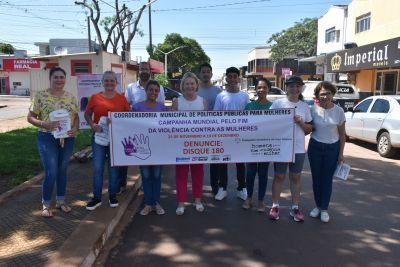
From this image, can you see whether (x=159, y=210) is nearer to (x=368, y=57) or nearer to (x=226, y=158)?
(x=226, y=158)

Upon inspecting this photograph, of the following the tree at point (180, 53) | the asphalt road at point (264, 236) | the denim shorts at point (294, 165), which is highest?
the tree at point (180, 53)

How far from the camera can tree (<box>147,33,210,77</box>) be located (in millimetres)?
79906

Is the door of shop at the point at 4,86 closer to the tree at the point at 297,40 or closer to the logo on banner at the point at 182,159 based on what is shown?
the tree at the point at 297,40

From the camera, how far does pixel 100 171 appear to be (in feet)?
17.4

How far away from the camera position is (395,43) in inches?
655

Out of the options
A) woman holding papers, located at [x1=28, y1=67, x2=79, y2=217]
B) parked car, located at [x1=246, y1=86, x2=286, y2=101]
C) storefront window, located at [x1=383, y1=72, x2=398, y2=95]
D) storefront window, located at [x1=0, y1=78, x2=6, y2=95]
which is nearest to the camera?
woman holding papers, located at [x1=28, y1=67, x2=79, y2=217]

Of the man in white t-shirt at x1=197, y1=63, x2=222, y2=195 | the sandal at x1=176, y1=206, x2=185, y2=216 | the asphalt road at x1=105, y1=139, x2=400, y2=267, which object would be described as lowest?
the asphalt road at x1=105, y1=139, x2=400, y2=267

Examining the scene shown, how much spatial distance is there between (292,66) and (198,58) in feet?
144

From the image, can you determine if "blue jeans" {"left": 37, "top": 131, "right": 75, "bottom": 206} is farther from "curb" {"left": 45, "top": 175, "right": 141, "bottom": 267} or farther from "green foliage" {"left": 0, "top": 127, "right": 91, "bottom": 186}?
"green foliage" {"left": 0, "top": 127, "right": 91, "bottom": 186}

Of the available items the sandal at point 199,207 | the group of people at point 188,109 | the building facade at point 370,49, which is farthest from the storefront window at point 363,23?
the sandal at point 199,207

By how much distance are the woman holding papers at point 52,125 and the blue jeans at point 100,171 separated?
33 cm

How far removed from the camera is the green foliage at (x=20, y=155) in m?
7.30

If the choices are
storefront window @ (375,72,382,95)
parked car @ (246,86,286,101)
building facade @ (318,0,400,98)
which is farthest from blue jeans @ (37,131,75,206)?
storefront window @ (375,72,382,95)

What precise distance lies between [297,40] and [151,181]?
50792 mm
